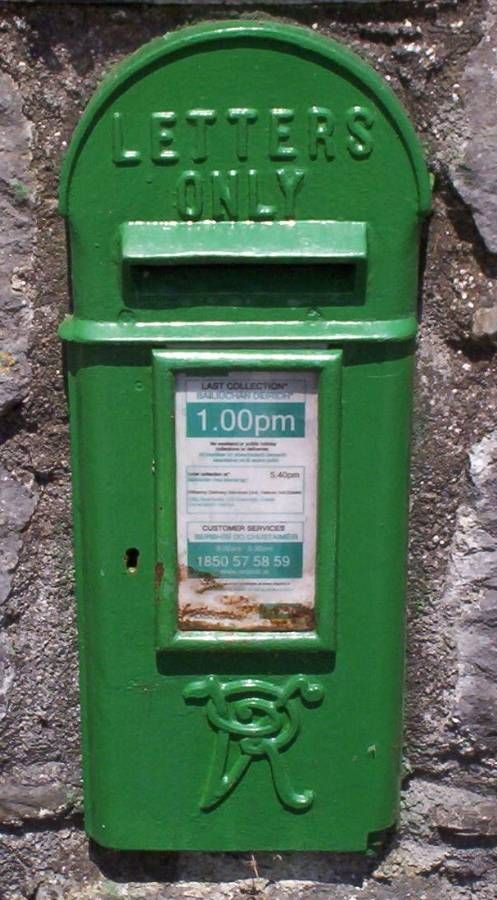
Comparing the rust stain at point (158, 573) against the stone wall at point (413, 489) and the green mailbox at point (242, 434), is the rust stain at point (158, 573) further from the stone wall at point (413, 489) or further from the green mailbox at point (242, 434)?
the stone wall at point (413, 489)

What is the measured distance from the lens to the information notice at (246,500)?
1163 millimetres

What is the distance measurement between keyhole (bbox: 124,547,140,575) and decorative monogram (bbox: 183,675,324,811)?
0.15 meters

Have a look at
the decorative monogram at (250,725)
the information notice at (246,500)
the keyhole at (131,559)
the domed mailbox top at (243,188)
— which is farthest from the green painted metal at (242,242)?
the decorative monogram at (250,725)

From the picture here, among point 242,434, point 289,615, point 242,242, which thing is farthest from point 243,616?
point 242,242

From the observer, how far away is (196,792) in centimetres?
129

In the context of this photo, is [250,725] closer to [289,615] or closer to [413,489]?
[289,615]

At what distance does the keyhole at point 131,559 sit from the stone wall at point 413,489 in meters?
0.14

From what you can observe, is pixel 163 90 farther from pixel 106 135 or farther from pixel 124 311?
pixel 124 311

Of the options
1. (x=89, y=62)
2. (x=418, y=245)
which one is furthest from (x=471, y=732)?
(x=89, y=62)

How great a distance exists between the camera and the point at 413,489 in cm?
130

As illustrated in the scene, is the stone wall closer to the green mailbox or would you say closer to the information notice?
the green mailbox

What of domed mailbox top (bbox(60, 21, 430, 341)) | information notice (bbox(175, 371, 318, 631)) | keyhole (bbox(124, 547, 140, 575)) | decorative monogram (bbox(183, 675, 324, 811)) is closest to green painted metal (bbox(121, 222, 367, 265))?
domed mailbox top (bbox(60, 21, 430, 341))

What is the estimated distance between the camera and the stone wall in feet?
3.85

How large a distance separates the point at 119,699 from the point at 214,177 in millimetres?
587
